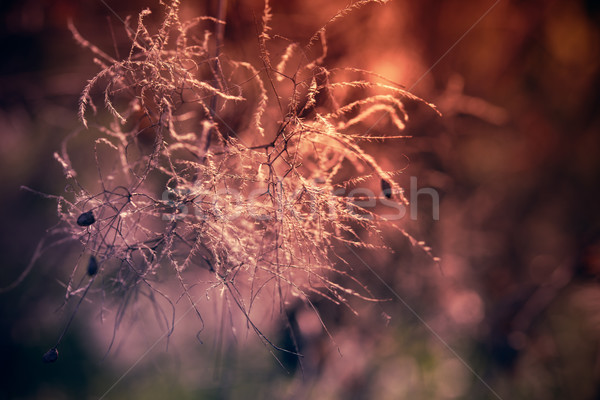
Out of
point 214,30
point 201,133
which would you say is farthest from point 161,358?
point 214,30

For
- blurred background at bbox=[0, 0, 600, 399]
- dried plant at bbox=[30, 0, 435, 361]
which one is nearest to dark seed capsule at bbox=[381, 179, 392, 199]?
dried plant at bbox=[30, 0, 435, 361]

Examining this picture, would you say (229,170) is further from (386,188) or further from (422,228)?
(422,228)

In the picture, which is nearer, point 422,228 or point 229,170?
point 229,170

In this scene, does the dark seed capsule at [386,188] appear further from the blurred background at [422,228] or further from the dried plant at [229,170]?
the blurred background at [422,228]

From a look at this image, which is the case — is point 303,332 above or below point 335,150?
below

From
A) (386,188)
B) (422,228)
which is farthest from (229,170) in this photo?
(422,228)

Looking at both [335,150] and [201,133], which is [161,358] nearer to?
[201,133]
